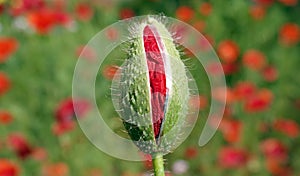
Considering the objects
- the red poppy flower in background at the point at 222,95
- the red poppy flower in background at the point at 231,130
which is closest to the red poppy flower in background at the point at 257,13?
the red poppy flower in background at the point at 222,95

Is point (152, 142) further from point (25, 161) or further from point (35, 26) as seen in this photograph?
point (35, 26)

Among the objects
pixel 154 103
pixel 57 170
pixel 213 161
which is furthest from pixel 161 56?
pixel 213 161

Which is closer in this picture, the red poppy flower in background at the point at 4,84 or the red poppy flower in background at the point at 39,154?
the red poppy flower in background at the point at 39,154

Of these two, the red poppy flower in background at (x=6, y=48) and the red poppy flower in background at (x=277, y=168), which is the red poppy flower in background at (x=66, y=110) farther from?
the red poppy flower in background at (x=277, y=168)

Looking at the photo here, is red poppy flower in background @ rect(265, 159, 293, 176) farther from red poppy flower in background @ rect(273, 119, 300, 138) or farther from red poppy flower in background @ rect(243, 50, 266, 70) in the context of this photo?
red poppy flower in background @ rect(243, 50, 266, 70)

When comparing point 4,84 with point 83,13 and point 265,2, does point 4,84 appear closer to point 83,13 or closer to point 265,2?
point 83,13

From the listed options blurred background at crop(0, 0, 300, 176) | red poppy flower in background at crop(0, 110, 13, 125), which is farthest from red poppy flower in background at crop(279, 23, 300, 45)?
red poppy flower in background at crop(0, 110, 13, 125)
